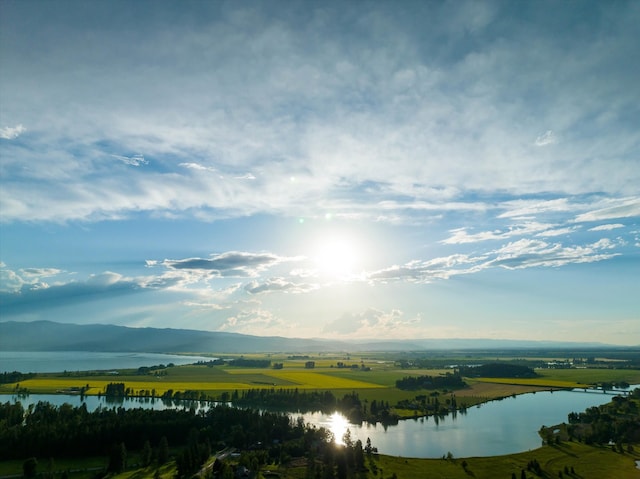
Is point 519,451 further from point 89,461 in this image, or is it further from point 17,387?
point 17,387

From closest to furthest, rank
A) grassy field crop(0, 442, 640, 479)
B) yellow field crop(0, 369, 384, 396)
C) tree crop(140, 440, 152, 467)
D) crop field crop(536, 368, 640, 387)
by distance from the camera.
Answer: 1. grassy field crop(0, 442, 640, 479)
2. tree crop(140, 440, 152, 467)
3. yellow field crop(0, 369, 384, 396)
4. crop field crop(536, 368, 640, 387)

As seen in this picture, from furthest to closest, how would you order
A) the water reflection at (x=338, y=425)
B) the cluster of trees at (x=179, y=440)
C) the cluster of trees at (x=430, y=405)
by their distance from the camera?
the cluster of trees at (x=430, y=405) < the water reflection at (x=338, y=425) < the cluster of trees at (x=179, y=440)

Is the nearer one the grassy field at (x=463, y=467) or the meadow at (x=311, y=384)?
the grassy field at (x=463, y=467)

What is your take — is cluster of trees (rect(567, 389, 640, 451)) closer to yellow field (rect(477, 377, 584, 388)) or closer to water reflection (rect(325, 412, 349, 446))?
water reflection (rect(325, 412, 349, 446))

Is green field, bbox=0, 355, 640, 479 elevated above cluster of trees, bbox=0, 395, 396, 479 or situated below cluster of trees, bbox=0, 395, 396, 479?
below

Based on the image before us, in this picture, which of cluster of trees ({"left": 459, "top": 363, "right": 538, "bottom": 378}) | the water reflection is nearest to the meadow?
cluster of trees ({"left": 459, "top": 363, "right": 538, "bottom": 378})

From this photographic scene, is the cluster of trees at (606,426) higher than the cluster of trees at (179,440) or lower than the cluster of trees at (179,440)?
lower

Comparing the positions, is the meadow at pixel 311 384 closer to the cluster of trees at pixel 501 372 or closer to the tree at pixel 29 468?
the cluster of trees at pixel 501 372

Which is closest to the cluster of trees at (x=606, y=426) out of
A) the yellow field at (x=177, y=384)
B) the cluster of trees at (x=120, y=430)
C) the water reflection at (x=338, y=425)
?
the water reflection at (x=338, y=425)
